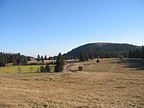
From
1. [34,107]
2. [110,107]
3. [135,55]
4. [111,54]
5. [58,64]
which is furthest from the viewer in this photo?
[111,54]

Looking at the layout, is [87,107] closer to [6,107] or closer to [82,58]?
[6,107]

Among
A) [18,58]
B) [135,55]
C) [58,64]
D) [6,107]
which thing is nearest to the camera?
[6,107]

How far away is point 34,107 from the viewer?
10.9 meters

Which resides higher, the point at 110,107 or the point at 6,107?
the point at 6,107

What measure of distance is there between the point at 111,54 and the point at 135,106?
A: 522ft

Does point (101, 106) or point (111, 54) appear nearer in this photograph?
point (101, 106)

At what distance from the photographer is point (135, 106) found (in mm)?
11969

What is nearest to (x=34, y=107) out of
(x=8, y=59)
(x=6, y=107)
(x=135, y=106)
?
(x=6, y=107)

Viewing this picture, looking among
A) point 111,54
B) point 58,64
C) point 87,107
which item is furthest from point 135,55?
point 87,107

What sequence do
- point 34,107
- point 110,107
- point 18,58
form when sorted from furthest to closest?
point 18,58
point 110,107
point 34,107

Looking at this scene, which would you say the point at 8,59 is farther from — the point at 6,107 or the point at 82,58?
the point at 6,107

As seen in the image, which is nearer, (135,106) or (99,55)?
(135,106)

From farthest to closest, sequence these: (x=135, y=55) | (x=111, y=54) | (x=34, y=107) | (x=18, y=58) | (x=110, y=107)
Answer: (x=111, y=54) → (x=18, y=58) → (x=135, y=55) → (x=110, y=107) → (x=34, y=107)

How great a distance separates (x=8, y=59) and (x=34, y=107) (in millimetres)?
126929
